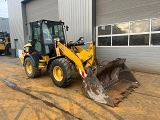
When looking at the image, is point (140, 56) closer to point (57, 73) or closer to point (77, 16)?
point (57, 73)

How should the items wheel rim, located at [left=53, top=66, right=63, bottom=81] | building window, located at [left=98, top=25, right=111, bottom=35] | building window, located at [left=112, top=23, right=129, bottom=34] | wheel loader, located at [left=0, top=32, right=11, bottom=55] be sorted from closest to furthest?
wheel rim, located at [left=53, top=66, right=63, bottom=81], building window, located at [left=112, top=23, right=129, bottom=34], building window, located at [left=98, top=25, right=111, bottom=35], wheel loader, located at [left=0, top=32, right=11, bottom=55]

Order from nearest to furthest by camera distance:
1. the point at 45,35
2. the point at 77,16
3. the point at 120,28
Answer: the point at 45,35, the point at 120,28, the point at 77,16

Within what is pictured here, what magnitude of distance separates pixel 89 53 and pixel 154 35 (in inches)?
126

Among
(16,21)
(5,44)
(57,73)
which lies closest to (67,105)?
(57,73)

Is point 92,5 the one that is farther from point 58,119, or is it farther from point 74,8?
point 58,119

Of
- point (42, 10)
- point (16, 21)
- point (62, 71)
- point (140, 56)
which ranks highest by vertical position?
point (42, 10)

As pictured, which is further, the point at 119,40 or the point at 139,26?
the point at 119,40

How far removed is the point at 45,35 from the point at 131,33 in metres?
4.04

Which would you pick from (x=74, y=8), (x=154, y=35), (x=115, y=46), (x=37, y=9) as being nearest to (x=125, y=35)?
(x=115, y=46)

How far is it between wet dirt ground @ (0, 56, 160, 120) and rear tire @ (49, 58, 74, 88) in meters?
0.23

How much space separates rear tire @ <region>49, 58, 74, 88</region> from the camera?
534cm

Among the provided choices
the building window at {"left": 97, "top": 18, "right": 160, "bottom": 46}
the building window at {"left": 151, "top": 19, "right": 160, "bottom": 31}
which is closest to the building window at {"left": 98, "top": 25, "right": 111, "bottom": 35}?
the building window at {"left": 97, "top": 18, "right": 160, "bottom": 46}

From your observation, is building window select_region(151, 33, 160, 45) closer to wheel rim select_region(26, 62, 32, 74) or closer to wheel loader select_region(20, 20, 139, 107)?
wheel loader select_region(20, 20, 139, 107)

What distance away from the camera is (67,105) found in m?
4.28
